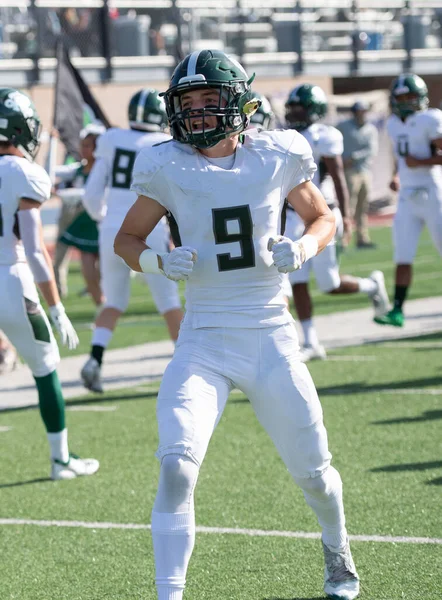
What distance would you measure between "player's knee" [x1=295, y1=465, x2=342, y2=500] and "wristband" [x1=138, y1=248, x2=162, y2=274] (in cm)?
88

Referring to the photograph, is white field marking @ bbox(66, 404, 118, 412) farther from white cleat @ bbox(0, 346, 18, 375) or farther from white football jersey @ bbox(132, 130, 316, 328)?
white football jersey @ bbox(132, 130, 316, 328)

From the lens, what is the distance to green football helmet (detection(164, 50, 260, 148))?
403 centimetres

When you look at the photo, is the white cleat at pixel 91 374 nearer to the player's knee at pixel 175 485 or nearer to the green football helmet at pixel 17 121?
the green football helmet at pixel 17 121

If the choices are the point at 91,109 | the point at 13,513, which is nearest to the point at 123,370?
the point at 13,513

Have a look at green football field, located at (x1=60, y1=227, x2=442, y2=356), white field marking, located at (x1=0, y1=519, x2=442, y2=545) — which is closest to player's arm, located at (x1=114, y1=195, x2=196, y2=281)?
white field marking, located at (x1=0, y1=519, x2=442, y2=545)

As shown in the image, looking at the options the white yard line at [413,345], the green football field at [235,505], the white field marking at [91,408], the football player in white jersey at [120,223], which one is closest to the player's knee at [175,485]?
the green football field at [235,505]

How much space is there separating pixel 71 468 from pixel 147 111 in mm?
3013

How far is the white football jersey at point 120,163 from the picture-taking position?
330 inches

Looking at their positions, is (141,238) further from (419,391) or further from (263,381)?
(419,391)

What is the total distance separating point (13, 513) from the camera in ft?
18.7

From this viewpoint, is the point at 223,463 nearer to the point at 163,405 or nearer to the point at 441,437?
the point at 441,437

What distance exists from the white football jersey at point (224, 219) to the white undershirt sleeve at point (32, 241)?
1.89 m

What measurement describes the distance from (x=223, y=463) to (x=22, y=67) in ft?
48.4

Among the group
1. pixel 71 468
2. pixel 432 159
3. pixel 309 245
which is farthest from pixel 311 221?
pixel 432 159
